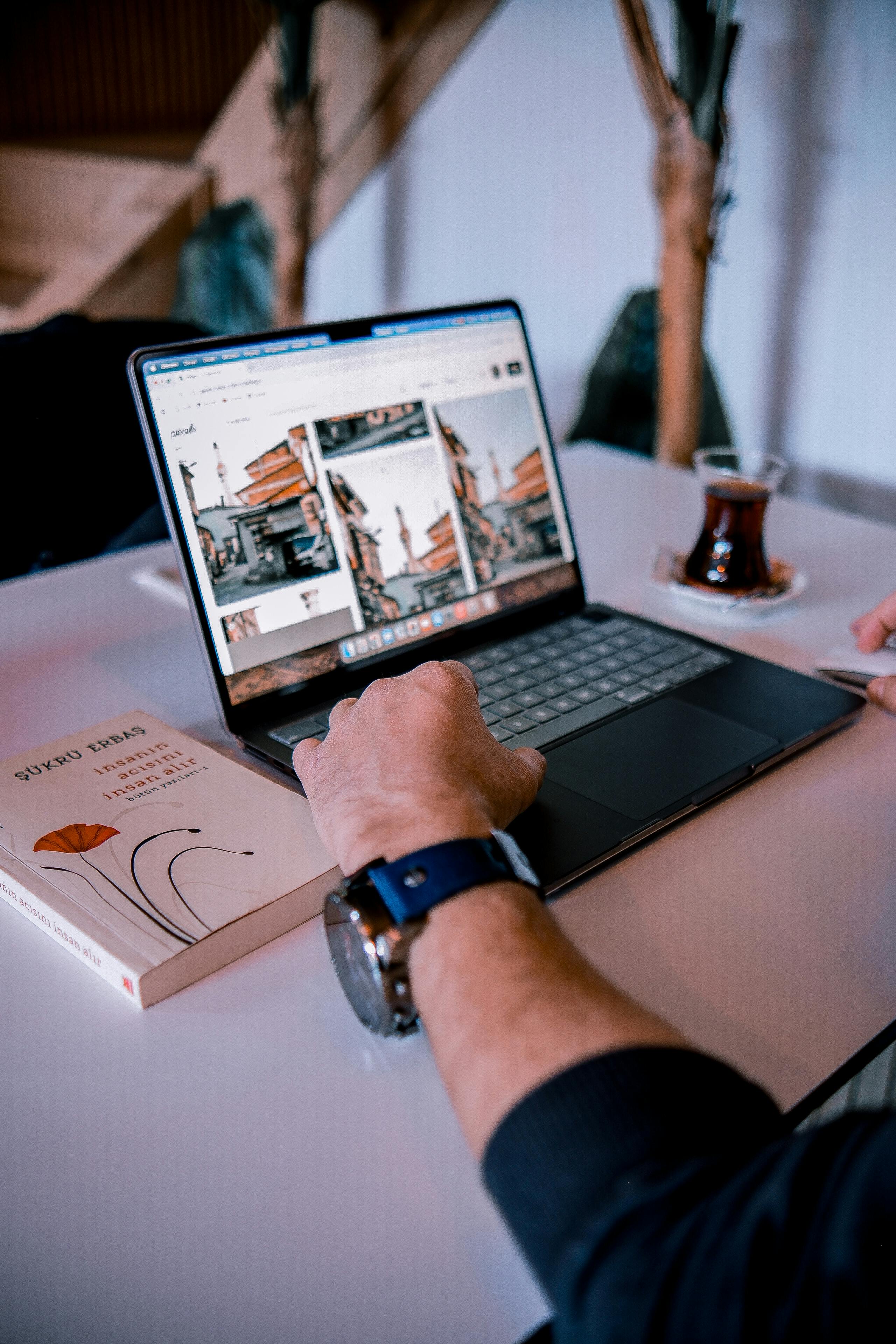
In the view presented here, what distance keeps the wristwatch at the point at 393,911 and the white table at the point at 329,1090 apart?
0.10ft

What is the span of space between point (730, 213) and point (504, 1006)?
6.54ft

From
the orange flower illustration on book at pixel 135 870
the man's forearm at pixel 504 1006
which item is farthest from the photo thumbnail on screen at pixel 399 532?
the man's forearm at pixel 504 1006

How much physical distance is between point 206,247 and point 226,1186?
3725 mm

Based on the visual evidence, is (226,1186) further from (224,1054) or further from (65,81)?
(65,81)

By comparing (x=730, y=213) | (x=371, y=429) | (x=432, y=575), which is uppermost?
(x=730, y=213)

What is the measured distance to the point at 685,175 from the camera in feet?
6.01

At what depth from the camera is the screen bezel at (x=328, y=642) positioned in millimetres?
729

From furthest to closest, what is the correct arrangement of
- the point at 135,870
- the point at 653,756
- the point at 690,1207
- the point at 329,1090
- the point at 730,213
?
the point at 730,213, the point at 653,756, the point at 135,870, the point at 329,1090, the point at 690,1207

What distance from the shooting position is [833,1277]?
1.18ft

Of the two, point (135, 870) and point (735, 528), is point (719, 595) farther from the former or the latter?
point (135, 870)

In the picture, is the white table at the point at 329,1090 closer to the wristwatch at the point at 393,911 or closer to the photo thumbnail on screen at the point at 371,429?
the wristwatch at the point at 393,911

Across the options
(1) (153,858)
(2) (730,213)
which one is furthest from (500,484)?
(2) (730,213)

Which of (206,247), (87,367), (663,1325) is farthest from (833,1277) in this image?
(206,247)

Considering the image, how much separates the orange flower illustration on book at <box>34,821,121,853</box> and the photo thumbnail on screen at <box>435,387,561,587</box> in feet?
1.42
